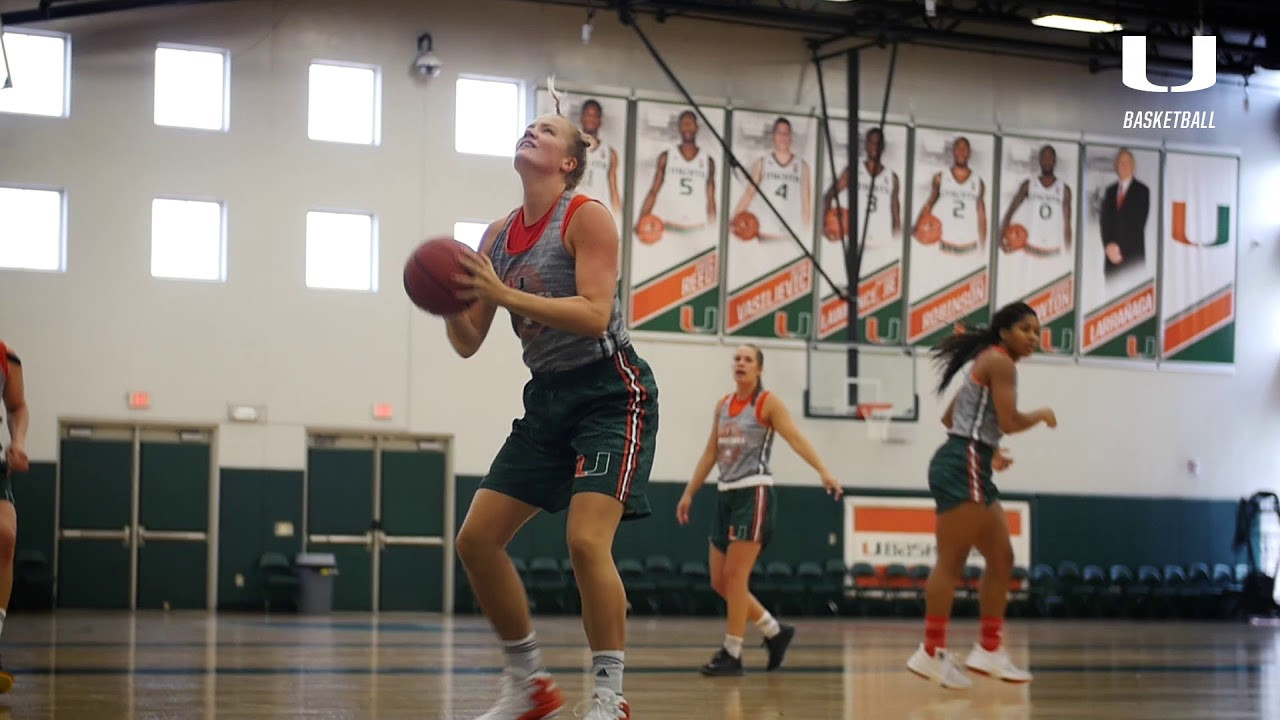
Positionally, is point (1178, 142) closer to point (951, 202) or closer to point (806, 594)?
point (951, 202)

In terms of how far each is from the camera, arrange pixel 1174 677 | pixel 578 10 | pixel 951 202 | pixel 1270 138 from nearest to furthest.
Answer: pixel 1174 677
pixel 578 10
pixel 951 202
pixel 1270 138

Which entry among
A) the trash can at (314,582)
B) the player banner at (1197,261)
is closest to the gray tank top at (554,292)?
the trash can at (314,582)

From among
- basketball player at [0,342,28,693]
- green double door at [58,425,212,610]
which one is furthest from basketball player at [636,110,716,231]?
basketball player at [0,342,28,693]

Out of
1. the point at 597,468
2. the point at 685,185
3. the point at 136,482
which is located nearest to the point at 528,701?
the point at 597,468

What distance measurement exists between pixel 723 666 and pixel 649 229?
11490 mm

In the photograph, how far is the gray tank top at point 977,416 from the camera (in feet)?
25.7

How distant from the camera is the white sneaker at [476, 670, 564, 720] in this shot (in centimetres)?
482

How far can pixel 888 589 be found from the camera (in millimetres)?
19734

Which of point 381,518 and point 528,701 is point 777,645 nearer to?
point 528,701

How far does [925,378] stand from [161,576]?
995 cm

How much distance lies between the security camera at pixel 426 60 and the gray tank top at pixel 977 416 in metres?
11.7

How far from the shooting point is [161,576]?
17609 mm

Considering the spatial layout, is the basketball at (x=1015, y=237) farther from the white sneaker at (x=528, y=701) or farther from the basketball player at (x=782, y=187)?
the white sneaker at (x=528, y=701)

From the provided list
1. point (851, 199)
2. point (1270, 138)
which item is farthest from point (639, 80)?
point (1270, 138)
